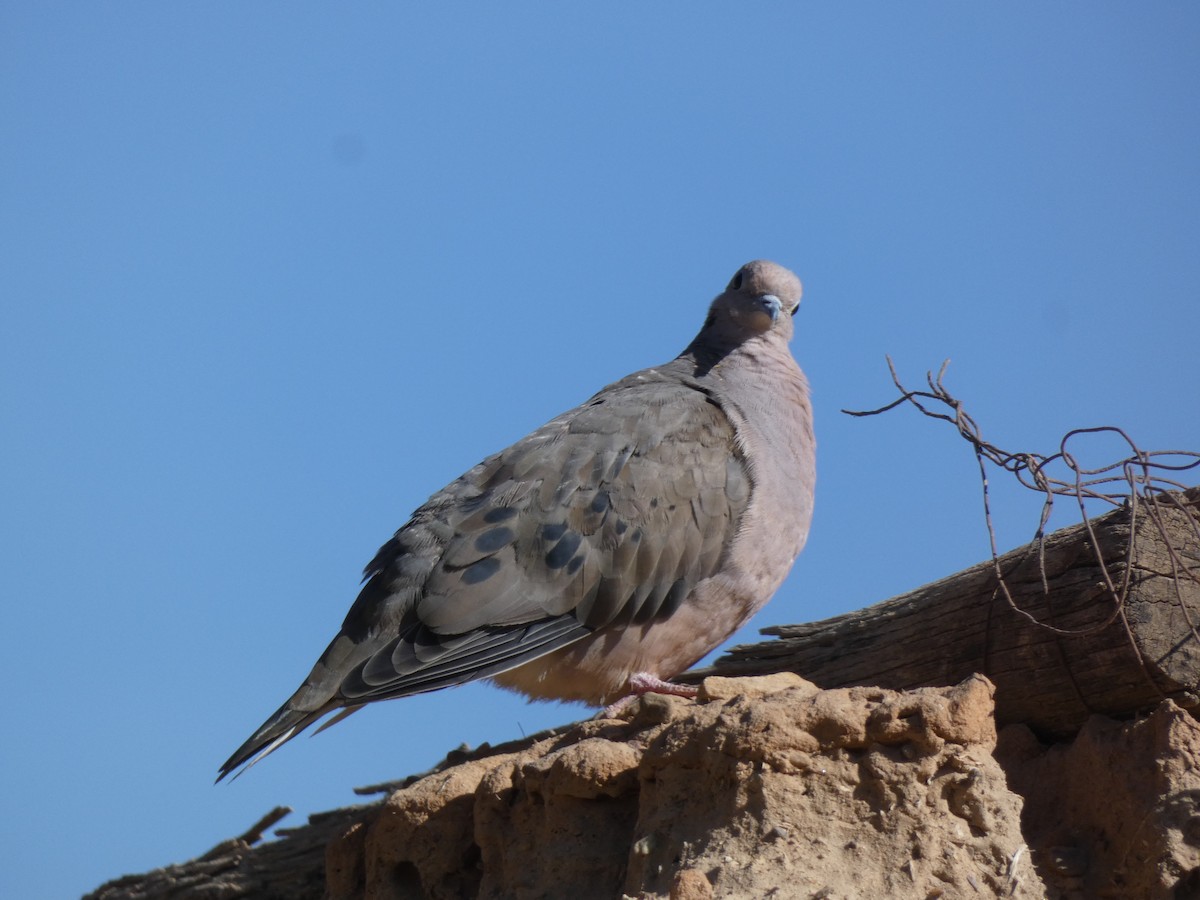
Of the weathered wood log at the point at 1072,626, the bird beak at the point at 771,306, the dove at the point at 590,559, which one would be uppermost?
the bird beak at the point at 771,306

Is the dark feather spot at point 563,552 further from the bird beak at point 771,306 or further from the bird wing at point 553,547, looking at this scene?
the bird beak at point 771,306

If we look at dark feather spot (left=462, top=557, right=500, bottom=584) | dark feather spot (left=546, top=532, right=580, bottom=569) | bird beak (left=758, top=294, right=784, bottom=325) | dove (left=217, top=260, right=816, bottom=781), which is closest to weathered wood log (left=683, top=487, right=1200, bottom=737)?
dove (left=217, top=260, right=816, bottom=781)

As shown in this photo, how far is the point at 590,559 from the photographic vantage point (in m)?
5.95

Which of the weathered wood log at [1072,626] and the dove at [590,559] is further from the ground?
the dove at [590,559]

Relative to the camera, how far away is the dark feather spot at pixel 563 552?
233 inches

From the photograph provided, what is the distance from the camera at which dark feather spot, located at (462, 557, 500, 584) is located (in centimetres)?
582

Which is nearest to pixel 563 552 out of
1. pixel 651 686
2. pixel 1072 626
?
pixel 651 686

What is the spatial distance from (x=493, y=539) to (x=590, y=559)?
1.37ft

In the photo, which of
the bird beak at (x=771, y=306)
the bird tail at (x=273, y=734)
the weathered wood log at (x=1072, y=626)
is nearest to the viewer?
the weathered wood log at (x=1072, y=626)

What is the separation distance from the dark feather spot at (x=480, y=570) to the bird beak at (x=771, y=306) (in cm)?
196

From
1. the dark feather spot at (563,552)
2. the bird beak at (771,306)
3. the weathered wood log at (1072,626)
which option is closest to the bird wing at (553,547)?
the dark feather spot at (563,552)

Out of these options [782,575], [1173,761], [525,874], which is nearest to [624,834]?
[525,874]

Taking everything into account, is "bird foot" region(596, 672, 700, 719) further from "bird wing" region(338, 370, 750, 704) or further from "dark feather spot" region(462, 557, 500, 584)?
"dark feather spot" region(462, 557, 500, 584)

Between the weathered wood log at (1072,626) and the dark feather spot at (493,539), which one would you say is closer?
the weathered wood log at (1072,626)
